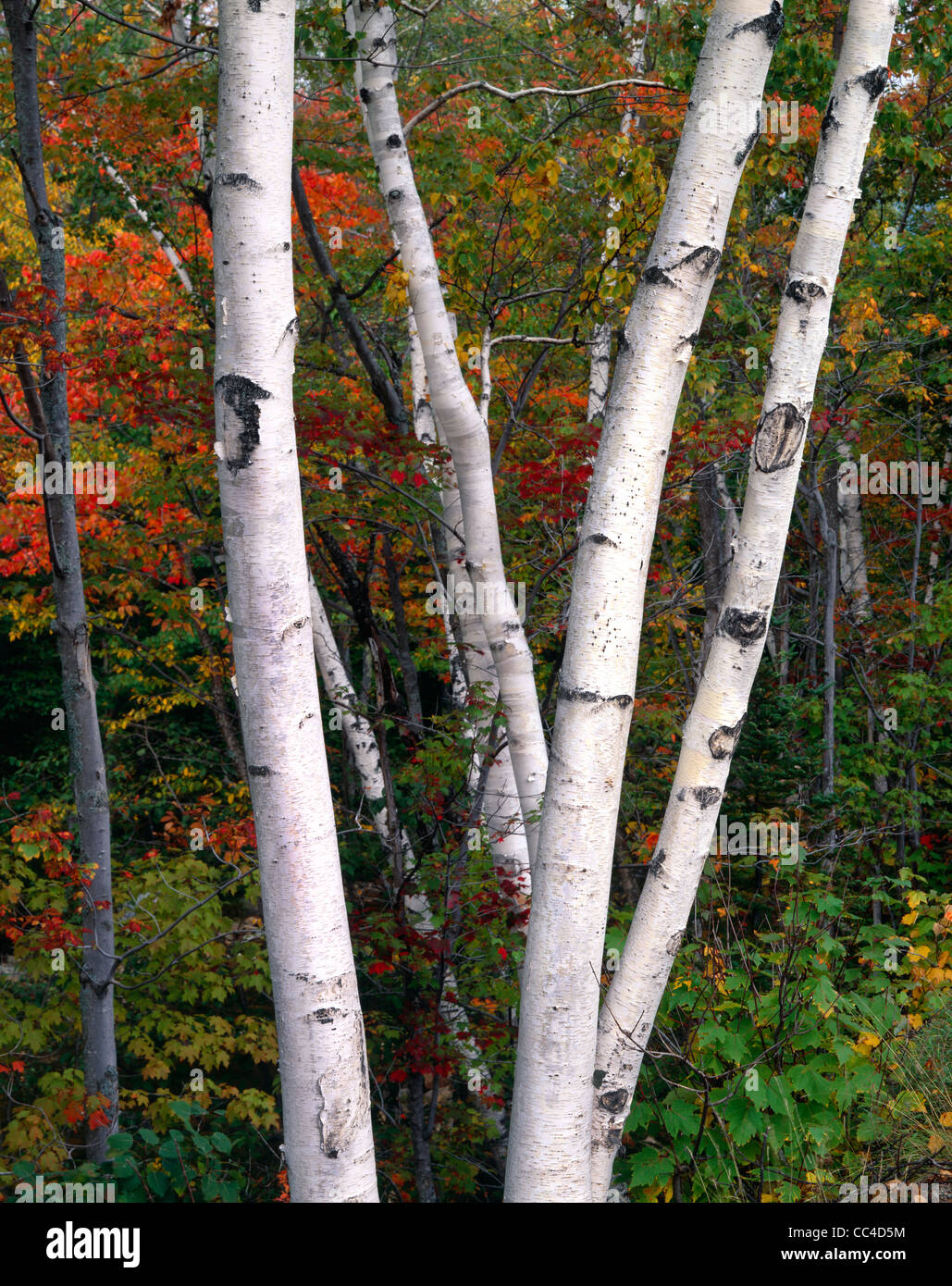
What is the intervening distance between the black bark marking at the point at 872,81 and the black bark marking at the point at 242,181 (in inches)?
70.7

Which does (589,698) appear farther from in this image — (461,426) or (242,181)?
(461,426)

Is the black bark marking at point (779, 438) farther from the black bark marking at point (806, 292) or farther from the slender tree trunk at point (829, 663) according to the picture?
the slender tree trunk at point (829, 663)

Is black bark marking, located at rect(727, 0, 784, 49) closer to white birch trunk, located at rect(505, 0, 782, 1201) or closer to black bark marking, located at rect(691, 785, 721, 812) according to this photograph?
white birch trunk, located at rect(505, 0, 782, 1201)

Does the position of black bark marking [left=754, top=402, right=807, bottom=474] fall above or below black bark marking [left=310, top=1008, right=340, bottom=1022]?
above

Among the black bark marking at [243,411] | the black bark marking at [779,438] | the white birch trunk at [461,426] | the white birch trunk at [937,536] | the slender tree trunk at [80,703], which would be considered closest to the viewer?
the black bark marking at [243,411]

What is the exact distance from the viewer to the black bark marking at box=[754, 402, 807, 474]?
258 cm

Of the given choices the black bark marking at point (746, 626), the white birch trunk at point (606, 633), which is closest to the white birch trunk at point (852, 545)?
the black bark marking at point (746, 626)

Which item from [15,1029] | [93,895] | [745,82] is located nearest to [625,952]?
[745,82]

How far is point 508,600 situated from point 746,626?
152 cm

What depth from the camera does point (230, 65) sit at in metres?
2.00

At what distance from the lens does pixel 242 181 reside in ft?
6.57

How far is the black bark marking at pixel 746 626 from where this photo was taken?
100 inches

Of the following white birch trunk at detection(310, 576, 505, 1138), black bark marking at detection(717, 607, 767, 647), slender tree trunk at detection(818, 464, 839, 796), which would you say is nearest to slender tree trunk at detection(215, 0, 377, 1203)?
black bark marking at detection(717, 607, 767, 647)

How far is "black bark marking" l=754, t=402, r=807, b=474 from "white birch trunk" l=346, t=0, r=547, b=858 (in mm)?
1417
